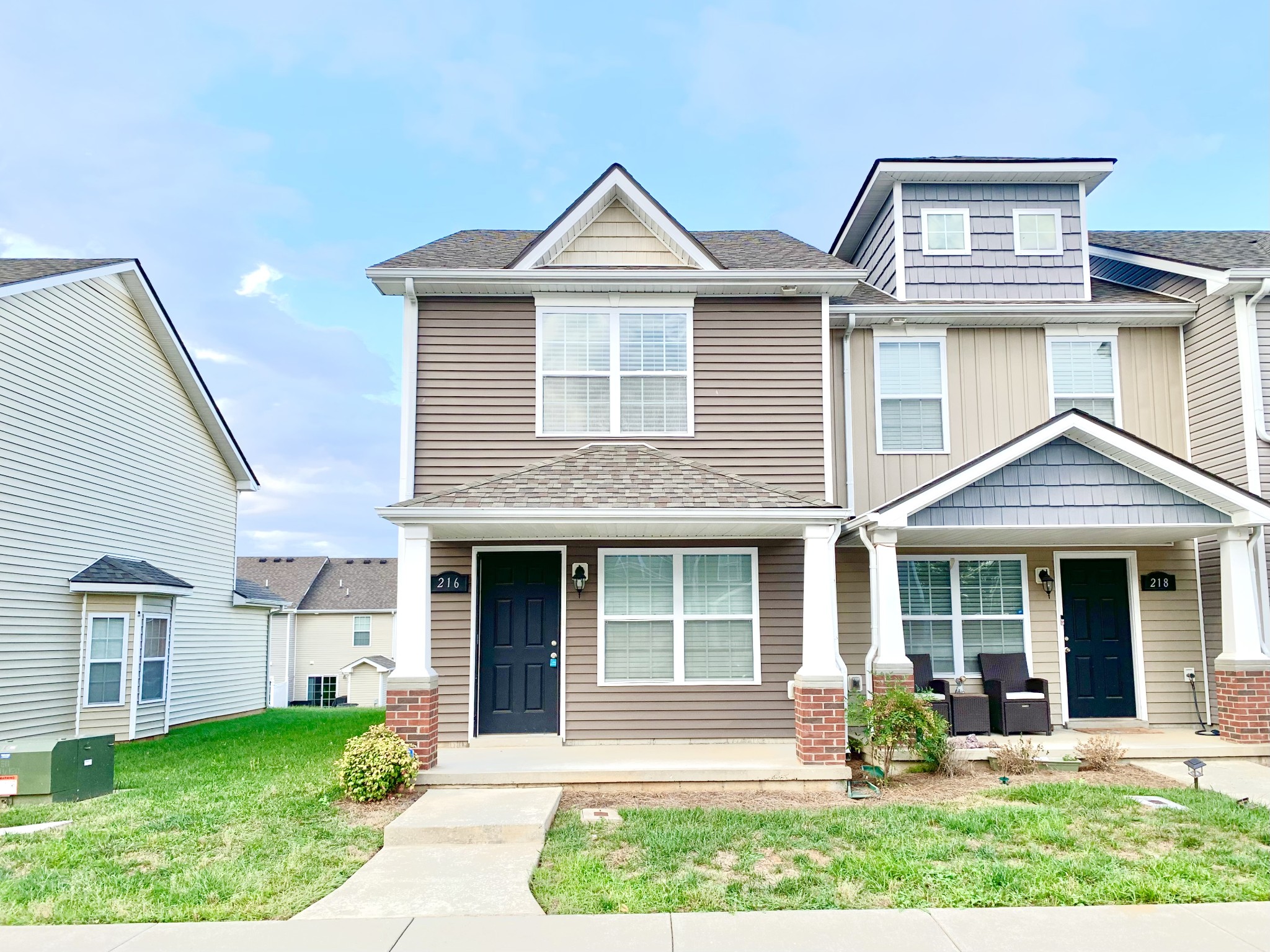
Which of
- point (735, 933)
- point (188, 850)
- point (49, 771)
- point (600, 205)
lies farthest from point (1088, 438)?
point (49, 771)

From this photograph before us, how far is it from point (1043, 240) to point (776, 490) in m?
5.59

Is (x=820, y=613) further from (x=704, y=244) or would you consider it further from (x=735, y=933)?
(x=704, y=244)

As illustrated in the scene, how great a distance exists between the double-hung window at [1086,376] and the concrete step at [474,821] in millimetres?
7945

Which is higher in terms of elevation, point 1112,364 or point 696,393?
point 1112,364

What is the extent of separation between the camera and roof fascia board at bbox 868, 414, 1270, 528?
29.1 ft

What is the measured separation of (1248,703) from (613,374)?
7.64 meters

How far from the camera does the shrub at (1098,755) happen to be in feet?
28.0

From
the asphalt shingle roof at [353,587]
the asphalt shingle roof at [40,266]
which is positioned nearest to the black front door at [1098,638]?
the asphalt shingle roof at [40,266]

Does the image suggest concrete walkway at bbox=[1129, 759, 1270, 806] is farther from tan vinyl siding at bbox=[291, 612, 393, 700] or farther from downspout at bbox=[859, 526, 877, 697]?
tan vinyl siding at bbox=[291, 612, 393, 700]

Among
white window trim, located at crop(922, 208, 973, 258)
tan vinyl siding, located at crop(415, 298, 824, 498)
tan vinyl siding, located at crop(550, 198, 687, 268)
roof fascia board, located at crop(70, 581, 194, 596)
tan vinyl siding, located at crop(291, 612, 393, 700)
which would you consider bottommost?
tan vinyl siding, located at crop(291, 612, 393, 700)

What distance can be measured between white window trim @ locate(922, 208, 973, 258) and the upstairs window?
2.03ft

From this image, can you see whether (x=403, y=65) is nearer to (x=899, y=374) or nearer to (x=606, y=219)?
(x=606, y=219)

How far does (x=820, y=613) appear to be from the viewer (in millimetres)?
8492

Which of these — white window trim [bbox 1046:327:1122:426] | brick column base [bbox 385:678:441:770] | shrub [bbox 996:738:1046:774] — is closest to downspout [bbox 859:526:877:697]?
shrub [bbox 996:738:1046:774]
